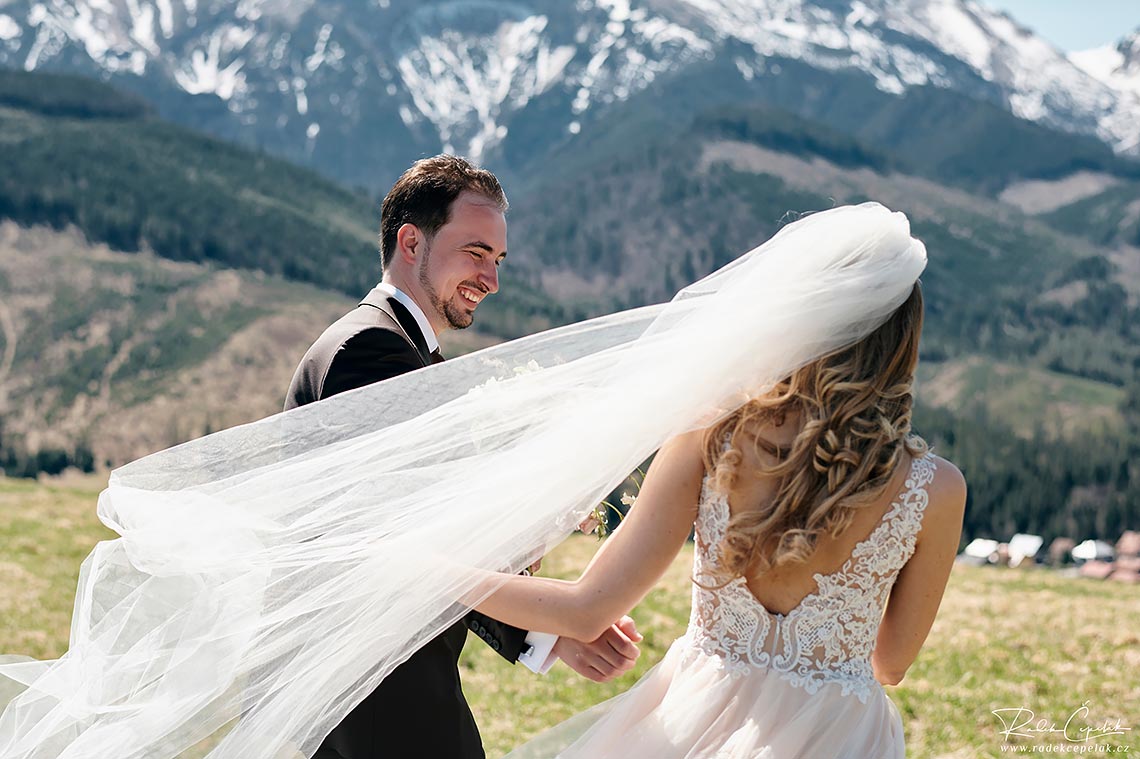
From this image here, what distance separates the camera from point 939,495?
12.7ft

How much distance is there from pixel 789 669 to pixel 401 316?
214cm

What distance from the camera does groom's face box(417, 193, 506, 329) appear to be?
4.96 m

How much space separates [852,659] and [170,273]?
199911mm

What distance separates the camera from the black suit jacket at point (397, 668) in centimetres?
454

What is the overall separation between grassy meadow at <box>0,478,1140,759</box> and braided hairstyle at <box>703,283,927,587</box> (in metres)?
5.81

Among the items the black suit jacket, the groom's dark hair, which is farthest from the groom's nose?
the black suit jacket

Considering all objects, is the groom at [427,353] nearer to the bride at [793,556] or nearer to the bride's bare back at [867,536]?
the bride at [793,556]

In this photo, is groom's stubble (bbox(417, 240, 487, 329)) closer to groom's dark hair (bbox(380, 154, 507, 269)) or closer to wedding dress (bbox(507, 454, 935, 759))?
groom's dark hair (bbox(380, 154, 507, 269))

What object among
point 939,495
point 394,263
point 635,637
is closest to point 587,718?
point 635,637

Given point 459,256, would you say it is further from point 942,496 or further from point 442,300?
point 942,496

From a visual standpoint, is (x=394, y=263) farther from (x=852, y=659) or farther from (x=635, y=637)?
(x=852, y=659)

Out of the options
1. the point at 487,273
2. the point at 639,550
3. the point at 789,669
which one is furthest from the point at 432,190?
the point at 789,669

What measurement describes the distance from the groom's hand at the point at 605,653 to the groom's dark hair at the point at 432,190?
1781 mm
